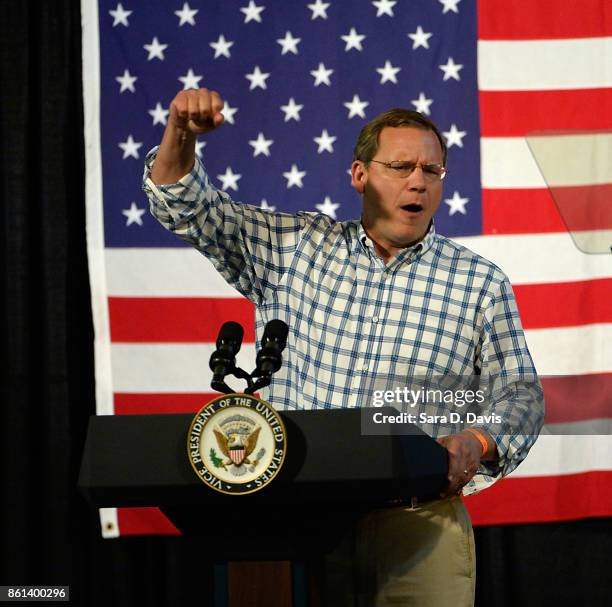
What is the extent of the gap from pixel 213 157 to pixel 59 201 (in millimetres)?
580

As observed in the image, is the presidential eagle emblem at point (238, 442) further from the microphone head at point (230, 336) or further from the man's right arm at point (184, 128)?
the man's right arm at point (184, 128)

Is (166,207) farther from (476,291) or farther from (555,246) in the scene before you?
(555,246)

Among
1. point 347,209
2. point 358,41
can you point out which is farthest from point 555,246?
point 358,41

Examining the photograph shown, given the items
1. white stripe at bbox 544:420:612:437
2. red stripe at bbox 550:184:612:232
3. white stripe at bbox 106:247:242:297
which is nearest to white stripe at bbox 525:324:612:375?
white stripe at bbox 544:420:612:437

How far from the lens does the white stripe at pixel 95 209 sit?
3002mm

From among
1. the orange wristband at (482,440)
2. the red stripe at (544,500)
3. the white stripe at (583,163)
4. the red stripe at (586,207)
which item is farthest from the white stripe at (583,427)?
the orange wristband at (482,440)

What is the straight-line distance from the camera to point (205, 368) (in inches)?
117

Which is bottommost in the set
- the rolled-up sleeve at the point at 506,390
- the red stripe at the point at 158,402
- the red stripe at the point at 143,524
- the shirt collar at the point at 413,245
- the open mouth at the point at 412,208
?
the red stripe at the point at 143,524

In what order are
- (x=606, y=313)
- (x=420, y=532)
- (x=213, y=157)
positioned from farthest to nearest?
1. (x=213, y=157)
2. (x=606, y=313)
3. (x=420, y=532)

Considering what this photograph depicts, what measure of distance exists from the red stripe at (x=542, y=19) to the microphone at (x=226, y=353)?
1.99 metres

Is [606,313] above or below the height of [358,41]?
below

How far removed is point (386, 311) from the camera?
5.93 ft

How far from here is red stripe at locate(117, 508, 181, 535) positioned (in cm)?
297

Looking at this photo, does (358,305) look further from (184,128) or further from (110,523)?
(110,523)
